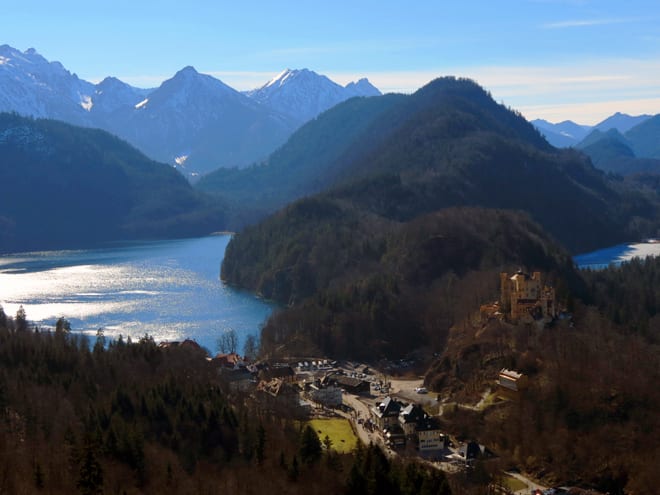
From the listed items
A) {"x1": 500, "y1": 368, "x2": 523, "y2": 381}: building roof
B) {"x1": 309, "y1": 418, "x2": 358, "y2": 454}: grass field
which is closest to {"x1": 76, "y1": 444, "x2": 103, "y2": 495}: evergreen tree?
{"x1": 309, "y1": 418, "x2": 358, "y2": 454}: grass field

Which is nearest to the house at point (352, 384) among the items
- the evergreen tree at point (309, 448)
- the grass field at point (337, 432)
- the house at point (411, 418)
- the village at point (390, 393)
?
the village at point (390, 393)

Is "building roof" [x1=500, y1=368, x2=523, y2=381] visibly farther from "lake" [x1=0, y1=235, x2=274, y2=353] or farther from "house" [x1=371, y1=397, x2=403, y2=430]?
"lake" [x1=0, y1=235, x2=274, y2=353]

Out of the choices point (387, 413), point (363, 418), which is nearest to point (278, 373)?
point (363, 418)

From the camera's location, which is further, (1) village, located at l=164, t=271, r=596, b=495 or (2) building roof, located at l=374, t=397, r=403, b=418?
(2) building roof, located at l=374, t=397, r=403, b=418

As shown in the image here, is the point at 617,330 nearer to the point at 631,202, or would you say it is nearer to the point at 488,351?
the point at 488,351

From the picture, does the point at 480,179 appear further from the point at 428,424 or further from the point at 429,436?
the point at 429,436

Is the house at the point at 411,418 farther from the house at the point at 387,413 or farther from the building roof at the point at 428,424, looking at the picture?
the house at the point at 387,413
